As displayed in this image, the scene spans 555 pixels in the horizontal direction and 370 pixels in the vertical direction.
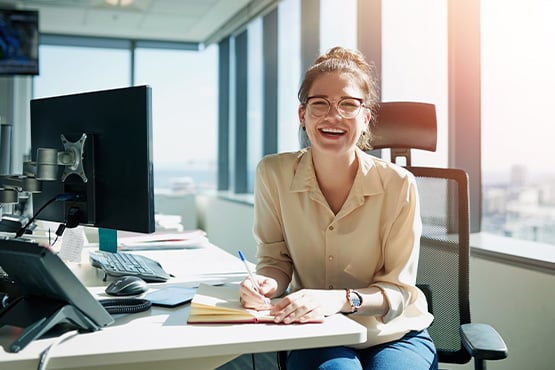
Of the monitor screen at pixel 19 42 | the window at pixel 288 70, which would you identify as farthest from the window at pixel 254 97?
the monitor screen at pixel 19 42

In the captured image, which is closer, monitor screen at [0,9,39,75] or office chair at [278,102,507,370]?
office chair at [278,102,507,370]

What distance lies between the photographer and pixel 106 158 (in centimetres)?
129

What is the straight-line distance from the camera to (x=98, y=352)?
0.90m

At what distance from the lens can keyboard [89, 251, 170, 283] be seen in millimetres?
1567

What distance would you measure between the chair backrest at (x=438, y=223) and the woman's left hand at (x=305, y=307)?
1.87 ft

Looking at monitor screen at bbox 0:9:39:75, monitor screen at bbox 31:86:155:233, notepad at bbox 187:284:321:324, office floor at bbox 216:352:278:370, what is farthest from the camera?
monitor screen at bbox 0:9:39:75

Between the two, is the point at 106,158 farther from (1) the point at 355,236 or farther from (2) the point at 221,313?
(1) the point at 355,236

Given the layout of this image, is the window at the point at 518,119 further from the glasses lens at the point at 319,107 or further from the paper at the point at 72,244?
the paper at the point at 72,244

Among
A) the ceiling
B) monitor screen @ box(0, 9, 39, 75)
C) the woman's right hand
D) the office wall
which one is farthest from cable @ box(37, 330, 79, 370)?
monitor screen @ box(0, 9, 39, 75)

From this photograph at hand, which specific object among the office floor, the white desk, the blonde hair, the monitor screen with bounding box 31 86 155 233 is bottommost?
the office floor

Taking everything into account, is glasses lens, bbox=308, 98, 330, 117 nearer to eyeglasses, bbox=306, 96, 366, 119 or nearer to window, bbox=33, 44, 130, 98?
eyeglasses, bbox=306, 96, 366, 119

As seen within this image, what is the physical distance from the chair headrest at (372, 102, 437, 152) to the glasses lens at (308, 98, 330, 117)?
33 cm

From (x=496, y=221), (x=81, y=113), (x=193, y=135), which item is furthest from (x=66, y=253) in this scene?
(x=193, y=135)

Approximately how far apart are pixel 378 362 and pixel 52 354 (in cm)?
77
